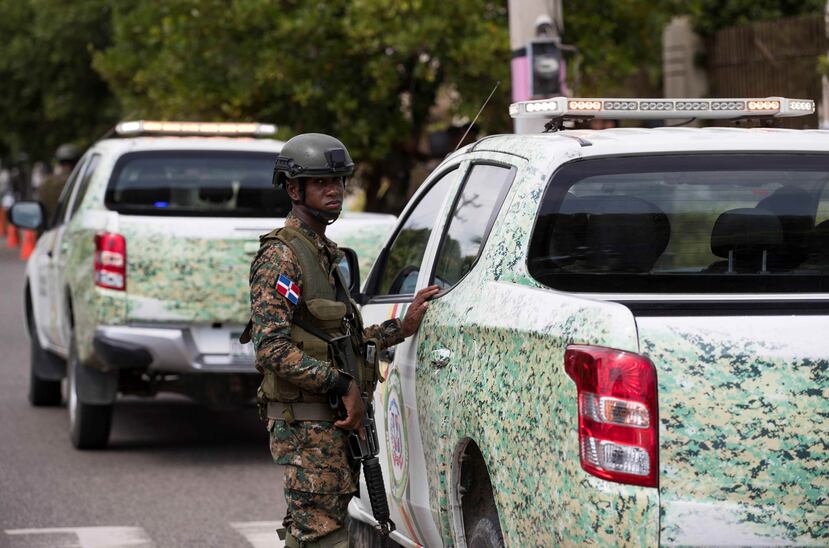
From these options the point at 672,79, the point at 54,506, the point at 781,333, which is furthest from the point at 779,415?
the point at 672,79

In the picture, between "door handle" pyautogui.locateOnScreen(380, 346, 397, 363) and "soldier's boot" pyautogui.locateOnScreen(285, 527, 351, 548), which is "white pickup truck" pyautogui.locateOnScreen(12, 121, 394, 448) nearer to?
"door handle" pyautogui.locateOnScreen(380, 346, 397, 363)

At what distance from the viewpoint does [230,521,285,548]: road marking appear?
7284 mm

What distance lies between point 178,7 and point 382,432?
603 inches

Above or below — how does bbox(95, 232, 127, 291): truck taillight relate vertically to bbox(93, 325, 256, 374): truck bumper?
above

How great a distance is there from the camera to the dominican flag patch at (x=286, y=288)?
4.79m

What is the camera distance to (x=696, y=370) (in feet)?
11.9

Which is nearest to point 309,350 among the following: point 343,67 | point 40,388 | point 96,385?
point 96,385

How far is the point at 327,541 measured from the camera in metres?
4.88

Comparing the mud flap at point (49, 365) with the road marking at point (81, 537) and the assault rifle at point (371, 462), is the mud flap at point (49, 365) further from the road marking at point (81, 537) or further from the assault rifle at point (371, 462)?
the assault rifle at point (371, 462)

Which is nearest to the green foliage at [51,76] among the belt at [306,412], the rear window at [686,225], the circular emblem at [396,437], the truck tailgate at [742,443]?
the circular emblem at [396,437]

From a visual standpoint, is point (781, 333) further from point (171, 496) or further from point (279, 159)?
point (171, 496)

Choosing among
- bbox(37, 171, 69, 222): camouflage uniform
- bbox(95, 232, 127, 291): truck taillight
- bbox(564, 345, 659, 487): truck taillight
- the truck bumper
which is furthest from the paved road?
bbox(37, 171, 69, 222): camouflage uniform

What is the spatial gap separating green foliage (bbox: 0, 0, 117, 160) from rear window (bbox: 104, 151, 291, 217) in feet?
84.4

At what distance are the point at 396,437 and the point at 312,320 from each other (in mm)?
678
